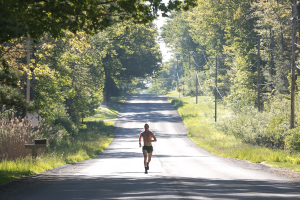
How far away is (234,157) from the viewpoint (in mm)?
26812

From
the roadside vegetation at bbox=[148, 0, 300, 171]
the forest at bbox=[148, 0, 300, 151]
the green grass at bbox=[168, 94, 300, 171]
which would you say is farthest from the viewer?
the forest at bbox=[148, 0, 300, 151]

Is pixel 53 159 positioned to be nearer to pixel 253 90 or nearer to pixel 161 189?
pixel 161 189

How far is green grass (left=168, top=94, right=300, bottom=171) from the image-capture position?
22.7m

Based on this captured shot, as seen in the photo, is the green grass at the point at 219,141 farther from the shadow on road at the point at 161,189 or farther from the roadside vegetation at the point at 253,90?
the shadow on road at the point at 161,189

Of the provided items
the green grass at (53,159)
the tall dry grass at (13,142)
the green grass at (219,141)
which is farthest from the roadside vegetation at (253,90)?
the tall dry grass at (13,142)

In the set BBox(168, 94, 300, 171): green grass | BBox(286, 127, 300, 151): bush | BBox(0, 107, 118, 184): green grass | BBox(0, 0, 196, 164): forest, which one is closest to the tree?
BBox(0, 0, 196, 164): forest

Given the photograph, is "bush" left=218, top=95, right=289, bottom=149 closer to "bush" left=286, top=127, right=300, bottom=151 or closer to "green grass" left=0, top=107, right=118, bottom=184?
"bush" left=286, top=127, right=300, bottom=151

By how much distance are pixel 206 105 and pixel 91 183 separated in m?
58.8

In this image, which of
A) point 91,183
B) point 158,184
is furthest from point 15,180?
point 158,184

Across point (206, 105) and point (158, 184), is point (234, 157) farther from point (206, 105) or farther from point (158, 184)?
point (206, 105)

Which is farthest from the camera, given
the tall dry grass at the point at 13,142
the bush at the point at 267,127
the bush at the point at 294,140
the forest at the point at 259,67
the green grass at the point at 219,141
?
the forest at the point at 259,67

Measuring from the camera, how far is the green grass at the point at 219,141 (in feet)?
74.4

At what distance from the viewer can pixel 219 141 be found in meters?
37.1

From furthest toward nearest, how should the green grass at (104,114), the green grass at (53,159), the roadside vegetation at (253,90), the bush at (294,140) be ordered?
the green grass at (104,114) → the roadside vegetation at (253,90) → the bush at (294,140) → the green grass at (53,159)
